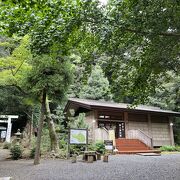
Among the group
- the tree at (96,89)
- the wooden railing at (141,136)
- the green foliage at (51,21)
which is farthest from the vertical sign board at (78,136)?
the tree at (96,89)

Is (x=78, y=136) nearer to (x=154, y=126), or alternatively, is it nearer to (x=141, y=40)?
(x=141, y=40)

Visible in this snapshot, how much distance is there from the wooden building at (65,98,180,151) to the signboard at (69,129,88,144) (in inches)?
190

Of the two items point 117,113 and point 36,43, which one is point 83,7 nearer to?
point 36,43

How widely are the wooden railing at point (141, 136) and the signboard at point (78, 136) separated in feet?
22.5

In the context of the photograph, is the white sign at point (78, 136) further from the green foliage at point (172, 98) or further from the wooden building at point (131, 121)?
the green foliage at point (172, 98)

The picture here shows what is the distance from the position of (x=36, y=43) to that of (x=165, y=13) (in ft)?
10.6

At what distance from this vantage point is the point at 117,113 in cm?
1953

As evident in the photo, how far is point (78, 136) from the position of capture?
11.3 m

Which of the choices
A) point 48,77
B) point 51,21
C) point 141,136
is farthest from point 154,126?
point 51,21

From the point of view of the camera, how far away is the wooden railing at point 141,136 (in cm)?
1644

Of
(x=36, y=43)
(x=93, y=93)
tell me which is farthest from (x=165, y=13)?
(x=93, y=93)

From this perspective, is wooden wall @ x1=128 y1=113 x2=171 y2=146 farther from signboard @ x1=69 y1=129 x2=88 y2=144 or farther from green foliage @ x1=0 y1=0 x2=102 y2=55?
green foliage @ x1=0 y1=0 x2=102 y2=55

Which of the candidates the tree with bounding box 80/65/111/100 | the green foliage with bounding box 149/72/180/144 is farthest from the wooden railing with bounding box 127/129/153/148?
the tree with bounding box 80/65/111/100

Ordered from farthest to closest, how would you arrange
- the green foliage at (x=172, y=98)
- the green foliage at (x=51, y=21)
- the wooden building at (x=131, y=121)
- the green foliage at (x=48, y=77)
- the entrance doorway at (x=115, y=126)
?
the entrance doorway at (x=115, y=126)
the green foliage at (x=172, y=98)
the wooden building at (x=131, y=121)
the green foliage at (x=48, y=77)
the green foliage at (x=51, y=21)
